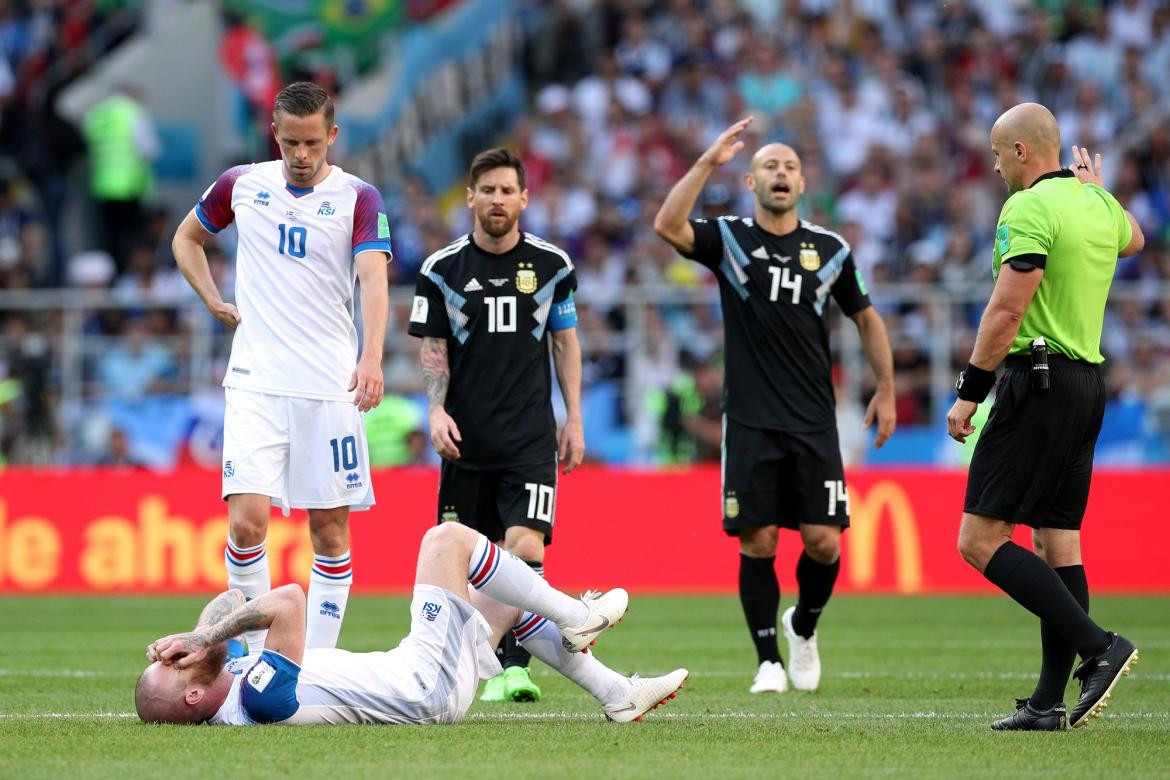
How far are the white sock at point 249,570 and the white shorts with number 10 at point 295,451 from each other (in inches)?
10.1

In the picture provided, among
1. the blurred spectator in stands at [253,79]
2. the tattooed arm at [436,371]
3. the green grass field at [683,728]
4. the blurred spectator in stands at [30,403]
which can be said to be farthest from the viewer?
the blurred spectator in stands at [253,79]

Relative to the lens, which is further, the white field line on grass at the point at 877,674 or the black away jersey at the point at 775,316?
the white field line on grass at the point at 877,674

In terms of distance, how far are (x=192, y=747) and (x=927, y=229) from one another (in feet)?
50.7

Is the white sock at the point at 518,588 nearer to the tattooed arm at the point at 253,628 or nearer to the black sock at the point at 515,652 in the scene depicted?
the tattooed arm at the point at 253,628

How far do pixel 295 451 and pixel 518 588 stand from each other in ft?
5.82

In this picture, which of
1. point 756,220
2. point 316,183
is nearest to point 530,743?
point 316,183

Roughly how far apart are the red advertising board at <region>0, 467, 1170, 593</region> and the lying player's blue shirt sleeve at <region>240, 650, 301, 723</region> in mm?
9650

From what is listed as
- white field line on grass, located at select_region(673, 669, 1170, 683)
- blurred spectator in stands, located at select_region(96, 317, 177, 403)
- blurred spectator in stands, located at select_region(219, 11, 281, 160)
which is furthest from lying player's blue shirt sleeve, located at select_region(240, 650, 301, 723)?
blurred spectator in stands, located at select_region(219, 11, 281, 160)

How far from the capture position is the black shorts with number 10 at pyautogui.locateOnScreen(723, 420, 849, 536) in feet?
30.2

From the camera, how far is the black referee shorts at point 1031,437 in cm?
720

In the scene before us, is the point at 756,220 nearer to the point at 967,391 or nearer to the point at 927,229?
the point at 967,391

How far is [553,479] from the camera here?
898 cm

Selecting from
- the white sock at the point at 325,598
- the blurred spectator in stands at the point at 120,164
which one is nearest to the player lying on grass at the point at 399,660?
the white sock at the point at 325,598

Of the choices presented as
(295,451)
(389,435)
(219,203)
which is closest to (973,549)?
(295,451)
